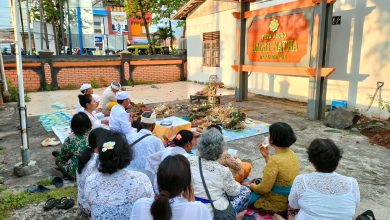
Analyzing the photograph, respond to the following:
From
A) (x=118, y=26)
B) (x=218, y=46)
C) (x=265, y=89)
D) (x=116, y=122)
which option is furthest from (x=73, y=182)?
(x=118, y=26)

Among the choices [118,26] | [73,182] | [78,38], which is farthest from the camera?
[118,26]

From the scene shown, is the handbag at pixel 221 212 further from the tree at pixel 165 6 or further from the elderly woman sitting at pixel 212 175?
the tree at pixel 165 6

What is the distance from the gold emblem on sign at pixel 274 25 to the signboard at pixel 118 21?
29.8 meters

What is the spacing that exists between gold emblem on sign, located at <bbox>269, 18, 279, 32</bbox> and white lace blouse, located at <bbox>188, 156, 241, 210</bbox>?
6.47 meters

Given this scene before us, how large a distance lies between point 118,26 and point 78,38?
1302cm

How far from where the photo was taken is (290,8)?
756 cm

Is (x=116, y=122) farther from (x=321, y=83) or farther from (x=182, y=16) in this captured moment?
(x=182, y=16)

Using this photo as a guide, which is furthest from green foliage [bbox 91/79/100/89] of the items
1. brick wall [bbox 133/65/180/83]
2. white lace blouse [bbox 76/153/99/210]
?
white lace blouse [bbox 76/153/99/210]

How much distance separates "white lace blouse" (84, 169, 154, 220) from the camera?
85.7 inches

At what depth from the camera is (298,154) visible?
4973mm

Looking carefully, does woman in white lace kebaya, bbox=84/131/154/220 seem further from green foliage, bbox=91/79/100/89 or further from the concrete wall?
green foliage, bbox=91/79/100/89

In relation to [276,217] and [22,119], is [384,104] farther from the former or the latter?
[22,119]

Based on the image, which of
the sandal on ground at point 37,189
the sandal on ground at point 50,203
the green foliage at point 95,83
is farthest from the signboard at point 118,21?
the sandal on ground at point 50,203

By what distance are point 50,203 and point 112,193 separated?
1496 mm
